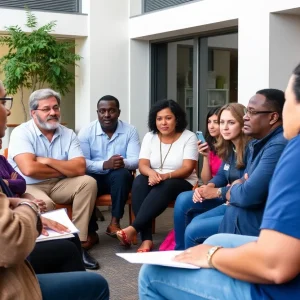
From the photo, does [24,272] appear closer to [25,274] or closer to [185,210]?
[25,274]

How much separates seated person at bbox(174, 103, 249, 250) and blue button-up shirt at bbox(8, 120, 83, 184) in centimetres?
128

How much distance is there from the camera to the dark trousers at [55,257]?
3012mm

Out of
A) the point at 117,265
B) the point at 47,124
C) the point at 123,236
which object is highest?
the point at 47,124

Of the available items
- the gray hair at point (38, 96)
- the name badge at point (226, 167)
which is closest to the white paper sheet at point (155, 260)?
the name badge at point (226, 167)

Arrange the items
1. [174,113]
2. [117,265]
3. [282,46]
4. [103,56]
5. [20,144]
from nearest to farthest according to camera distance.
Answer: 1. [117,265]
2. [20,144]
3. [174,113]
4. [282,46]
5. [103,56]

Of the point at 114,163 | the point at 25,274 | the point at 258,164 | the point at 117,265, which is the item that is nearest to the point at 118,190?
the point at 114,163

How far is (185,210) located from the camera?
185 inches

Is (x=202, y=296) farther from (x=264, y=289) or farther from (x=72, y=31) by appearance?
(x=72, y=31)

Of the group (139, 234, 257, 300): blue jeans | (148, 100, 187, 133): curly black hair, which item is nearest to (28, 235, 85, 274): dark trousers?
(139, 234, 257, 300): blue jeans

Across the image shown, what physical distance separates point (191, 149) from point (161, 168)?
361 millimetres

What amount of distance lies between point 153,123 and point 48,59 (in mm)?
3265

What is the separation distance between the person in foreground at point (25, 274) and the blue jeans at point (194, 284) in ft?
0.95

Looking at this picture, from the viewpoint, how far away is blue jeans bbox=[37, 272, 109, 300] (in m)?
2.24

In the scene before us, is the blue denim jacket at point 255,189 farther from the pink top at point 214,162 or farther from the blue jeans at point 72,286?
the pink top at point 214,162
